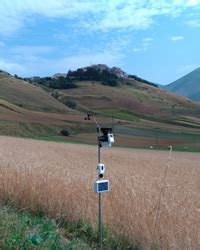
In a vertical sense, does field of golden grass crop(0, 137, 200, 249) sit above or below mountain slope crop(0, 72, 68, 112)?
below

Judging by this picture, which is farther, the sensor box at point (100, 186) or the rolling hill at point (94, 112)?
the rolling hill at point (94, 112)

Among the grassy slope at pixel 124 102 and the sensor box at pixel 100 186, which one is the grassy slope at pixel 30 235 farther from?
the grassy slope at pixel 124 102

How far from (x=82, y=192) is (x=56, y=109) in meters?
98.5

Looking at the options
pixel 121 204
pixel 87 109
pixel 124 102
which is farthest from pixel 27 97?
pixel 121 204

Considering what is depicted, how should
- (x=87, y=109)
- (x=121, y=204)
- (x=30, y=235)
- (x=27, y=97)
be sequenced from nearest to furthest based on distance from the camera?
(x=30, y=235) < (x=121, y=204) < (x=27, y=97) < (x=87, y=109)

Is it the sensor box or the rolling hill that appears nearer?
the sensor box

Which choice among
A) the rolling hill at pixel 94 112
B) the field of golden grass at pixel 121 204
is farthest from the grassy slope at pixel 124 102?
the field of golden grass at pixel 121 204

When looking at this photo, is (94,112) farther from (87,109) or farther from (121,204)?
(121,204)

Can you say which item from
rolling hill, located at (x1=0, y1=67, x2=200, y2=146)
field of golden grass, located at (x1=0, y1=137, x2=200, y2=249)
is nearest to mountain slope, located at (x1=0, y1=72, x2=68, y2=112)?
rolling hill, located at (x1=0, y1=67, x2=200, y2=146)

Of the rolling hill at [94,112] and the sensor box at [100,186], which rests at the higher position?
the rolling hill at [94,112]

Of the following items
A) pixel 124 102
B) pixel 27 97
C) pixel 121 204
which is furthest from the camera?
pixel 124 102

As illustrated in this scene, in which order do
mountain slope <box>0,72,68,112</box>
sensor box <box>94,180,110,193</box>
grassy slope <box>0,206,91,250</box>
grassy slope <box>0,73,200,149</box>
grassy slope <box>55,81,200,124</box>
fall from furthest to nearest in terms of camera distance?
grassy slope <box>55,81,200,124</box> < mountain slope <box>0,72,68,112</box> < grassy slope <box>0,73,200,149</box> < sensor box <box>94,180,110,193</box> < grassy slope <box>0,206,91,250</box>

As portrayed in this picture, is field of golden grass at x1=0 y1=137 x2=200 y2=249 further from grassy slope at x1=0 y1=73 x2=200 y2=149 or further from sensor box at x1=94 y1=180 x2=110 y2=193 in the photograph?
grassy slope at x1=0 y1=73 x2=200 y2=149

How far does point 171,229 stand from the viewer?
21.6 feet
